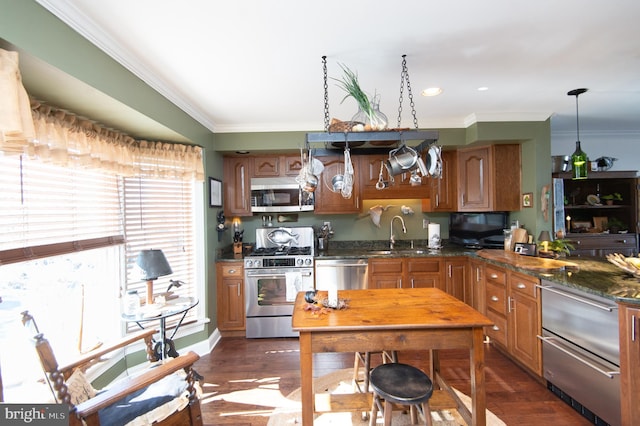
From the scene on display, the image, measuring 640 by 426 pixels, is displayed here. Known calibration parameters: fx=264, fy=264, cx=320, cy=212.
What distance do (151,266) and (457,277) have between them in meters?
3.07

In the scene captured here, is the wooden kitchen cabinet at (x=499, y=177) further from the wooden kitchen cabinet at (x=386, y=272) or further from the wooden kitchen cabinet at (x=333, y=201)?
the wooden kitchen cabinet at (x=333, y=201)

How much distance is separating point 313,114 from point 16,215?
94.2 inches

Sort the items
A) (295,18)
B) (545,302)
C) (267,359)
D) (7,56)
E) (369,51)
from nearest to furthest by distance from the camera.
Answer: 1. (7,56)
2. (295,18)
3. (369,51)
4. (545,302)
5. (267,359)

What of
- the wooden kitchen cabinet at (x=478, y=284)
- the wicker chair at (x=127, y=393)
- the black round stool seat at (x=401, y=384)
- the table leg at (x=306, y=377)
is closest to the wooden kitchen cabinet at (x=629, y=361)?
the black round stool seat at (x=401, y=384)

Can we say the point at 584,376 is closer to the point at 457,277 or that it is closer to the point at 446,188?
the point at 457,277

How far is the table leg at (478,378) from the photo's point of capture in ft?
4.57

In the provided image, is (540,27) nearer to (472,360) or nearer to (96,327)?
(472,360)

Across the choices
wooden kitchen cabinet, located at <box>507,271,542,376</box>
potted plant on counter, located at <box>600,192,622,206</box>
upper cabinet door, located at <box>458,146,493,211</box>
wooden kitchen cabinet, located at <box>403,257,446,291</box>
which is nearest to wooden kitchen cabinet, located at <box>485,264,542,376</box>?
wooden kitchen cabinet, located at <box>507,271,542,376</box>

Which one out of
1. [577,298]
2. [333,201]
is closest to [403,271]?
[333,201]

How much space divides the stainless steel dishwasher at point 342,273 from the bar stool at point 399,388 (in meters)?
1.58

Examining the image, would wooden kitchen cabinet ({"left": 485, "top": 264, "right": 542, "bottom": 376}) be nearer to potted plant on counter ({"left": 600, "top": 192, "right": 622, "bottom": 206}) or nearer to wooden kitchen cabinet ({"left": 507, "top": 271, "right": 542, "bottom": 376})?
wooden kitchen cabinet ({"left": 507, "top": 271, "right": 542, "bottom": 376})

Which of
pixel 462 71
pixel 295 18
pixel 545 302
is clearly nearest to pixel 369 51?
pixel 295 18

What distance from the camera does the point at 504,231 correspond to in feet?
10.3

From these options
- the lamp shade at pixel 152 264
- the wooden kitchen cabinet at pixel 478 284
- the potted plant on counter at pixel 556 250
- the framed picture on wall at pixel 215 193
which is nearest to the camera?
the lamp shade at pixel 152 264
